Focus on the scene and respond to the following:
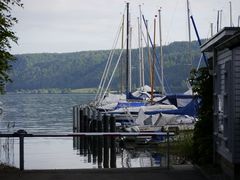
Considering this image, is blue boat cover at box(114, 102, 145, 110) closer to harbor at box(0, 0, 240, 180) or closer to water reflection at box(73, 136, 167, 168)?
harbor at box(0, 0, 240, 180)

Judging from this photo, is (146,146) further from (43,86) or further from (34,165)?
(43,86)

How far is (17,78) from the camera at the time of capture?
178750 mm

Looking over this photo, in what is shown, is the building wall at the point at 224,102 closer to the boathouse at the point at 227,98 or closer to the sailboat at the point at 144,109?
the boathouse at the point at 227,98

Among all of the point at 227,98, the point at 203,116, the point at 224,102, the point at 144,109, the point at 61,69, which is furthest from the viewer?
the point at 61,69

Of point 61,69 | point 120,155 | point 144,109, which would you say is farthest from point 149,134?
point 61,69

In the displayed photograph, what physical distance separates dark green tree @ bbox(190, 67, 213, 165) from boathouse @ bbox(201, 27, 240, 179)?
82 centimetres

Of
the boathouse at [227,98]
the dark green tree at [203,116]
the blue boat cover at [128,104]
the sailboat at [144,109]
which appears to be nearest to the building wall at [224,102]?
the boathouse at [227,98]

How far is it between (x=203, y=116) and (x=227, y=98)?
3128 millimetres

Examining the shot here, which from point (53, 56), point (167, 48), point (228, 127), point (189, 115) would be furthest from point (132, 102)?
point (53, 56)

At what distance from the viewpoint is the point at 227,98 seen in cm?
1297

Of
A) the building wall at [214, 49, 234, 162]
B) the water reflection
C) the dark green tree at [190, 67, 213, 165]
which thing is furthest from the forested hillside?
the building wall at [214, 49, 234, 162]

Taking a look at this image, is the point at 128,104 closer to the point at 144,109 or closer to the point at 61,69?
the point at 144,109

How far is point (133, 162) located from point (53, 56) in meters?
146

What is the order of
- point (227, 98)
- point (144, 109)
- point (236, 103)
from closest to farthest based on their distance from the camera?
point (236, 103) < point (227, 98) < point (144, 109)
